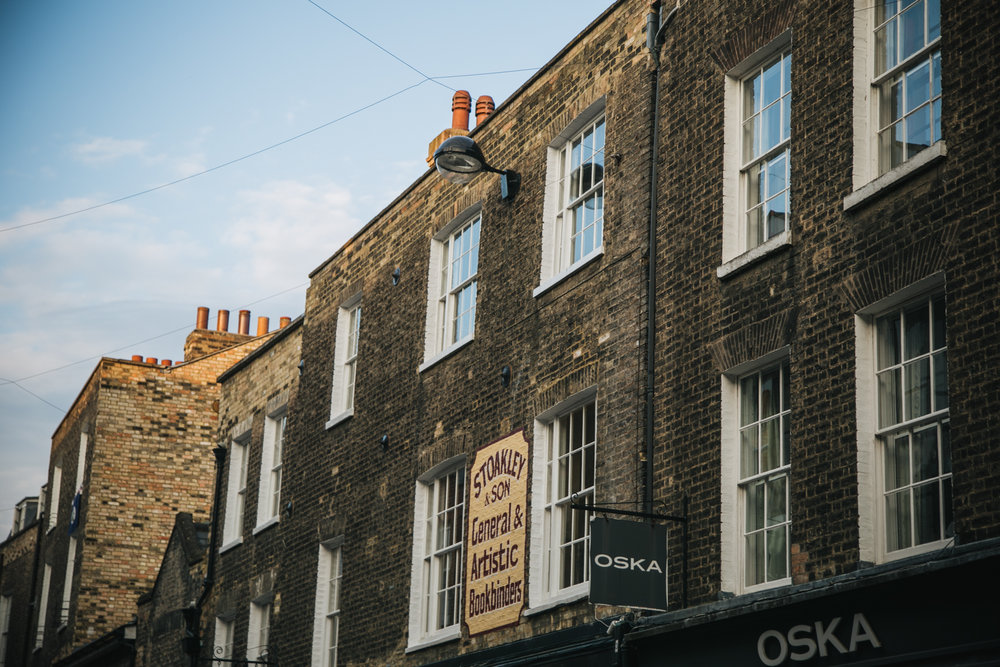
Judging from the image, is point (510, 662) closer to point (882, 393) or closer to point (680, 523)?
point (680, 523)

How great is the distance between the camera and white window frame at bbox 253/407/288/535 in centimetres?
2245

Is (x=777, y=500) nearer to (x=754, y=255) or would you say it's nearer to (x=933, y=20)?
(x=754, y=255)

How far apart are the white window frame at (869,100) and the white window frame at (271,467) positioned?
1354 centimetres

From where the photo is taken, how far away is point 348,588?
18703mm

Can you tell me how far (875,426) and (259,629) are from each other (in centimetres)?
1427

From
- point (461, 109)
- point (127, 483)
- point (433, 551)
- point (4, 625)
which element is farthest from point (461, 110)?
point (4, 625)

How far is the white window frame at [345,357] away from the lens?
20359 millimetres

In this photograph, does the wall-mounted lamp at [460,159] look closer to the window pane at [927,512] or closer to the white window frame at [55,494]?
the window pane at [927,512]

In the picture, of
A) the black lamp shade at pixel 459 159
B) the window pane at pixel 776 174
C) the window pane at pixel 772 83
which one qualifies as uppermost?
the black lamp shade at pixel 459 159

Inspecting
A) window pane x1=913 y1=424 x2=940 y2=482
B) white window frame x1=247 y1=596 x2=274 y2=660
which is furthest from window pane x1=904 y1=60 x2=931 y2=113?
white window frame x1=247 y1=596 x2=274 y2=660

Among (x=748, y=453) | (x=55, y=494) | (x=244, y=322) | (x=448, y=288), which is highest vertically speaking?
(x=244, y=322)

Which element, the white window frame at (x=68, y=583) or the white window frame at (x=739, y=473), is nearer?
the white window frame at (x=739, y=473)

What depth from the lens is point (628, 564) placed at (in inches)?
459

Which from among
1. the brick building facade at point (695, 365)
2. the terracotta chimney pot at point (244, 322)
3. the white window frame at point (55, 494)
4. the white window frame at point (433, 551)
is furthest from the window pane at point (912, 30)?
the white window frame at point (55, 494)
